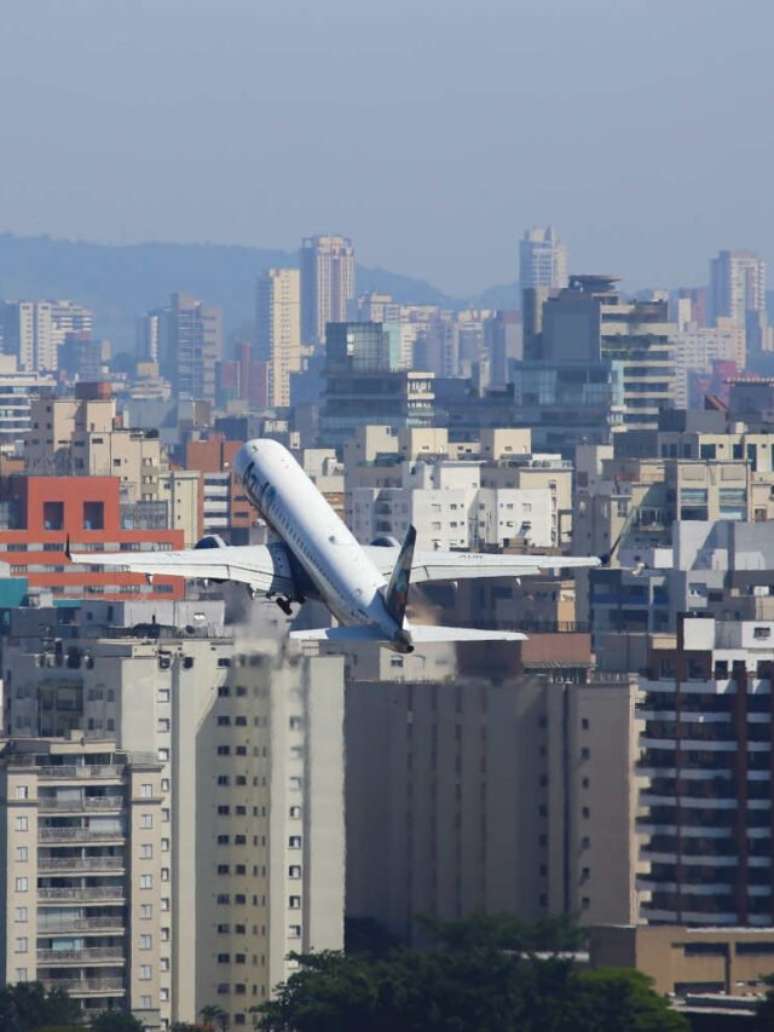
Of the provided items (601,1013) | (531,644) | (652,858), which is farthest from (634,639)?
(601,1013)

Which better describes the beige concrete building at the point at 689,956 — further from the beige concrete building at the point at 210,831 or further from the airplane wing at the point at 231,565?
the airplane wing at the point at 231,565

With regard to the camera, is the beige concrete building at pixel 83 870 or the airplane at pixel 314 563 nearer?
the airplane at pixel 314 563

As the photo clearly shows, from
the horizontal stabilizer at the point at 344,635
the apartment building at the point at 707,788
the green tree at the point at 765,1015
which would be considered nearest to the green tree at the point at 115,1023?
the apartment building at the point at 707,788

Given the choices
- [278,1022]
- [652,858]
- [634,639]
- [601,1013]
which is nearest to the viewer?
[601,1013]

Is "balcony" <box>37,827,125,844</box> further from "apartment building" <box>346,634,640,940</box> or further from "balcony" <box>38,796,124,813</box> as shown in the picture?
"apartment building" <box>346,634,640,940</box>

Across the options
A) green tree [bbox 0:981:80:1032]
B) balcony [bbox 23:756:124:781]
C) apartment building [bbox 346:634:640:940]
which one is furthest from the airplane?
balcony [bbox 23:756:124:781]

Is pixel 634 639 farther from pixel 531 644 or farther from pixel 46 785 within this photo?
pixel 46 785
